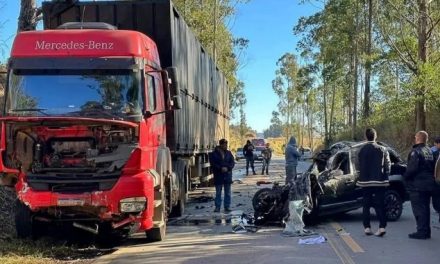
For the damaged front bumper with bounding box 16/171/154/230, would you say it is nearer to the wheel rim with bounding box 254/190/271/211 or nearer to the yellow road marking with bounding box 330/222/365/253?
the yellow road marking with bounding box 330/222/365/253

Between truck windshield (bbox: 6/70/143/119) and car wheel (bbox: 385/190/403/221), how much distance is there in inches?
243

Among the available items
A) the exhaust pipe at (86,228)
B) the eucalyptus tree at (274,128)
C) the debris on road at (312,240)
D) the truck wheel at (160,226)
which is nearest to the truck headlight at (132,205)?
the truck wheel at (160,226)

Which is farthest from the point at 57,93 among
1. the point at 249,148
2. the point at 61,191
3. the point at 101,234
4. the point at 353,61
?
the point at 353,61

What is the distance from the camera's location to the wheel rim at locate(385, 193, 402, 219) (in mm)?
12422

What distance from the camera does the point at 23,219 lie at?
9.20 m

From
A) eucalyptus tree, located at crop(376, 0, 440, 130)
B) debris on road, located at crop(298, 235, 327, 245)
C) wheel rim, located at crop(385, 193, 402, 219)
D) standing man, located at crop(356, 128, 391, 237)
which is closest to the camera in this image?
debris on road, located at crop(298, 235, 327, 245)

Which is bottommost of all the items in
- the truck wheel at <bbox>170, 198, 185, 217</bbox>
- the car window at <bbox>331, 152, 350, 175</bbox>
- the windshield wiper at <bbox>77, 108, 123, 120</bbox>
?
the truck wheel at <bbox>170, 198, 185, 217</bbox>

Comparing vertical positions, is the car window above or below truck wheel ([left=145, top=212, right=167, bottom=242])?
above

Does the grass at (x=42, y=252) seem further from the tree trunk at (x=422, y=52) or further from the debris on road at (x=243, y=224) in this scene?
the tree trunk at (x=422, y=52)

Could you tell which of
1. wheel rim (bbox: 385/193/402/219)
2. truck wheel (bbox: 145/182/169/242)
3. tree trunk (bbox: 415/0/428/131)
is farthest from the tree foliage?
truck wheel (bbox: 145/182/169/242)

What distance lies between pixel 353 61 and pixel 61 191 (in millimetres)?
43401

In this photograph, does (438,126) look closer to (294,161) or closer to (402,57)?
(402,57)

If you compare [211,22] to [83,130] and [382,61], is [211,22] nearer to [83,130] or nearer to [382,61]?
[382,61]

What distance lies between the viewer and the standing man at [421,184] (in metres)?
10.2
